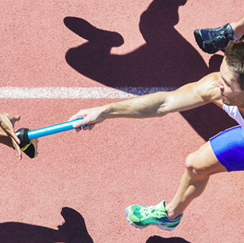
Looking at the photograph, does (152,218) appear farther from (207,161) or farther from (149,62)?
(149,62)

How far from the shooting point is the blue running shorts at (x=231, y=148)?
9.32ft

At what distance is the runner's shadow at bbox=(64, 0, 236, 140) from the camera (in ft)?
13.5

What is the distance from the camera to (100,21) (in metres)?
4.41

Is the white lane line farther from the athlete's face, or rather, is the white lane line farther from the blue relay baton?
the athlete's face

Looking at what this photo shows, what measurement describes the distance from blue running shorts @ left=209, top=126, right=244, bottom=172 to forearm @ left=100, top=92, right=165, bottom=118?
59 cm

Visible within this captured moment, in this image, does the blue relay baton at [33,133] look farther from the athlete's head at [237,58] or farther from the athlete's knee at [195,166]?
the athlete's head at [237,58]

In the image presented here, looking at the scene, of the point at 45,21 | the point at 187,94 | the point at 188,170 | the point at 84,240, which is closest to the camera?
the point at 187,94

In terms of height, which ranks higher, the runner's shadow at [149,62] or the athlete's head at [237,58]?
the athlete's head at [237,58]

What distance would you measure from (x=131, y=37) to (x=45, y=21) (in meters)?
1.11

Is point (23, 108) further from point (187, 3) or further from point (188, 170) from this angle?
point (187, 3)

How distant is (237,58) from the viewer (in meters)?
2.28

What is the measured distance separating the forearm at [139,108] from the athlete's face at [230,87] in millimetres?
540

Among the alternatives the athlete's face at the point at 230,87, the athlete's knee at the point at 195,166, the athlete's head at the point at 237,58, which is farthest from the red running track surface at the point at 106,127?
the athlete's head at the point at 237,58

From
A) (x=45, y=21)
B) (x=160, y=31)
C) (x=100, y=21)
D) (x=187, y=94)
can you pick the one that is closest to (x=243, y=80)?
(x=187, y=94)
